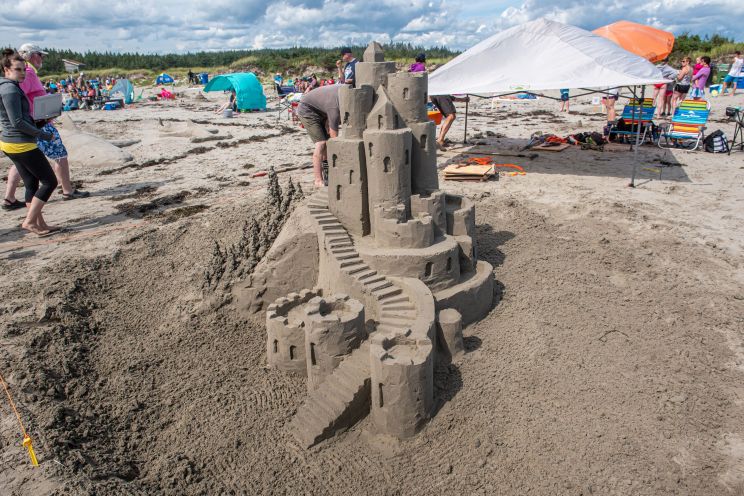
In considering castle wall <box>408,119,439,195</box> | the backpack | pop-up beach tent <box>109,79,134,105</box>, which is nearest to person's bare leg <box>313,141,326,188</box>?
castle wall <box>408,119,439,195</box>

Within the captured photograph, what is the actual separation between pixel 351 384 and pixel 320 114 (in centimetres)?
509

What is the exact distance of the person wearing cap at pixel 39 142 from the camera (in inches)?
310

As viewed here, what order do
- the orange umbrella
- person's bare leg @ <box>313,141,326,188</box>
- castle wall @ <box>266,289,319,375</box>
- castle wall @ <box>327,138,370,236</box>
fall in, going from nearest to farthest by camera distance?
1. castle wall @ <box>266,289,319,375</box>
2. castle wall @ <box>327,138,370,236</box>
3. person's bare leg @ <box>313,141,326,188</box>
4. the orange umbrella

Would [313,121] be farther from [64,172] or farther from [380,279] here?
[64,172]

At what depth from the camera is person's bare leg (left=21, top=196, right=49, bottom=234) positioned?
24.7 ft

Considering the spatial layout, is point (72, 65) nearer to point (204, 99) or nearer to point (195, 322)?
point (204, 99)

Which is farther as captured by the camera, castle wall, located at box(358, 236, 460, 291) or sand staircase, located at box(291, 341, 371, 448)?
castle wall, located at box(358, 236, 460, 291)

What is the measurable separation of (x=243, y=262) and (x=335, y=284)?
1.74 metres

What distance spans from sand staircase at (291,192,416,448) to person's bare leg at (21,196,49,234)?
5.30 m

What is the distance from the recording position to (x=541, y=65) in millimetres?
10562

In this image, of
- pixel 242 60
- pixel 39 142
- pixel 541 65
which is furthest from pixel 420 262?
pixel 242 60

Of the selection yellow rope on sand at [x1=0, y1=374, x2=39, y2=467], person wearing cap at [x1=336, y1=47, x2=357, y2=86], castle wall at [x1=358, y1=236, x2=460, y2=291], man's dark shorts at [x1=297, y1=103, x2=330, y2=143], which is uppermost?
person wearing cap at [x1=336, y1=47, x2=357, y2=86]

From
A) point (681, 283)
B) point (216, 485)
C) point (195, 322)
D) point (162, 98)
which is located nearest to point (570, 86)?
point (681, 283)

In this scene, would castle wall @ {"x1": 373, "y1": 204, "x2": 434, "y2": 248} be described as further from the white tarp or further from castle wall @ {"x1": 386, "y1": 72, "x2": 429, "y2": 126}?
the white tarp
